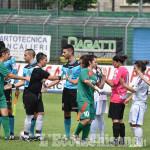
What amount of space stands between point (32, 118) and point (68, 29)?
16174 millimetres

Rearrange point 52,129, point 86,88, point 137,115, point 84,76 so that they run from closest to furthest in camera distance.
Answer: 1. point 84,76
2. point 86,88
3. point 137,115
4. point 52,129

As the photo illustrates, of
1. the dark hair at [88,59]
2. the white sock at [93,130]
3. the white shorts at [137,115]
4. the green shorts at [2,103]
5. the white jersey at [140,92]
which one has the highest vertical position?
the dark hair at [88,59]

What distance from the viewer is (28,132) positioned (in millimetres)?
10852

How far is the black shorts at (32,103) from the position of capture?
10828mm

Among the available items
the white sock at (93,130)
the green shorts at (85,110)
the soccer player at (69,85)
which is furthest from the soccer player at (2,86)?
the white sock at (93,130)

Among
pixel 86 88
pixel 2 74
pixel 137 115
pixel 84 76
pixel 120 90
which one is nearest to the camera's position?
pixel 84 76

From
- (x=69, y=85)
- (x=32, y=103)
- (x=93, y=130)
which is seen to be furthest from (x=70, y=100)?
(x=32, y=103)

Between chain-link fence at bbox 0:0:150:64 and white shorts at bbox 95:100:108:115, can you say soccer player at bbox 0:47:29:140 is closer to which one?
white shorts at bbox 95:100:108:115

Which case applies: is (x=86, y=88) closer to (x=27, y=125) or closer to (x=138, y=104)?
(x=138, y=104)

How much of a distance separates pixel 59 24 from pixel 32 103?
13636mm

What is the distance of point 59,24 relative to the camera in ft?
79.1

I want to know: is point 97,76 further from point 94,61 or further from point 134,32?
point 134,32

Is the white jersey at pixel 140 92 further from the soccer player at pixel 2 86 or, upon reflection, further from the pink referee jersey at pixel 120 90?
the soccer player at pixel 2 86

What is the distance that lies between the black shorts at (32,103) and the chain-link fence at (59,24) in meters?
11.6
